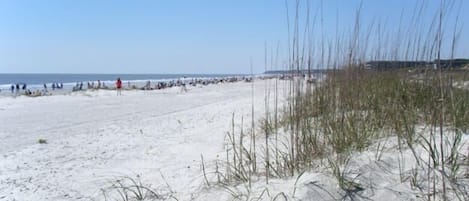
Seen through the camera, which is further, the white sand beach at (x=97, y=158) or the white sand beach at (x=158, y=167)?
the white sand beach at (x=97, y=158)

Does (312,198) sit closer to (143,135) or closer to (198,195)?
(198,195)

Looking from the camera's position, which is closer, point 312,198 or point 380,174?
point 312,198

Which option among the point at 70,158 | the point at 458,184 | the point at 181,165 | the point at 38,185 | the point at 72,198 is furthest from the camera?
the point at 70,158

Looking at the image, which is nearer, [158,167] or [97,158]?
[158,167]

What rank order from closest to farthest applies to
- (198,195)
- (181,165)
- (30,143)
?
(198,195) < (181,165) < (30,143)

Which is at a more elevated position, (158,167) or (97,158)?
(158,167)

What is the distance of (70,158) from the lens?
4.68 m

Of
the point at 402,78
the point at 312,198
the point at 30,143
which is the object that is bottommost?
the point at 30,143

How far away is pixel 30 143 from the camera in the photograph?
593 centimetres

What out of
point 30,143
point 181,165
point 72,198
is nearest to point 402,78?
point 181,165

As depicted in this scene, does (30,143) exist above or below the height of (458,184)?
below

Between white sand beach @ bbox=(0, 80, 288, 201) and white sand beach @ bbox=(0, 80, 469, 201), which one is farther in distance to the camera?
white sand beach @ bbox=(0, 80, 288, 201)

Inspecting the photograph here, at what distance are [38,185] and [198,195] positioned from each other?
184 cm

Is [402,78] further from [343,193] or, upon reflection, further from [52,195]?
[52,195]
